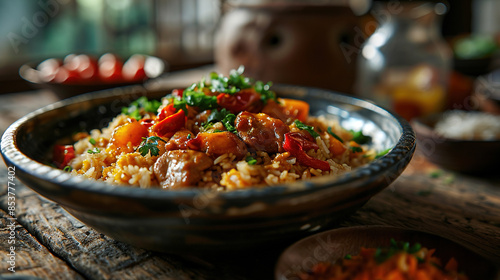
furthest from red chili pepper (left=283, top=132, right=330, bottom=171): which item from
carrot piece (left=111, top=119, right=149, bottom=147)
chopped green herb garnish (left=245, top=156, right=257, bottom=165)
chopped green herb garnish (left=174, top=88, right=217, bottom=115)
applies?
carrot piece (left=111, top=119, right=149, bottom=147)

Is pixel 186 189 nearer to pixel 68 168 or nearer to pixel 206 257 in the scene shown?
pixel 206 257

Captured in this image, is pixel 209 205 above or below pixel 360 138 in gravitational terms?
above

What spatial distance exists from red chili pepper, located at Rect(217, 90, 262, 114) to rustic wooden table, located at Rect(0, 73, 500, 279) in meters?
0.60

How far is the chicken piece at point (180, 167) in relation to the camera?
1.30 meters

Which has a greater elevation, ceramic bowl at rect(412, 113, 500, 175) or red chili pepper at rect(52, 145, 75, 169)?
red chili pepper at rect(52, 145, 75, 169)

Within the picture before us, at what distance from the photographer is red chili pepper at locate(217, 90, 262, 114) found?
1703mm

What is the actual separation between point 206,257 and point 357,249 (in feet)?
1.55

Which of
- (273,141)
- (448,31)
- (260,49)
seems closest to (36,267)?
(273,141)

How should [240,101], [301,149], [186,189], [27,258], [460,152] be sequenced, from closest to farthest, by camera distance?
[186,189] < [27,258] < [301,149] < [240,101] < [460,152]

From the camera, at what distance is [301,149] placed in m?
1.47

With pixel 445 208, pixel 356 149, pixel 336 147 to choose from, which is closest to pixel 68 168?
pixel 336 147

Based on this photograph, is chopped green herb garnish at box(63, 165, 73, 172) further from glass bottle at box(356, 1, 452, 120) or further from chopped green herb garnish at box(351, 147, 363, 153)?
glass bottle at box(356, 1, 452, 120)

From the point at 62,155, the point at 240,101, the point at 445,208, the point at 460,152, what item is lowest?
the point at 445,208

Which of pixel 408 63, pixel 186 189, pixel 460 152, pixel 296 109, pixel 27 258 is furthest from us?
pixel 408 63
